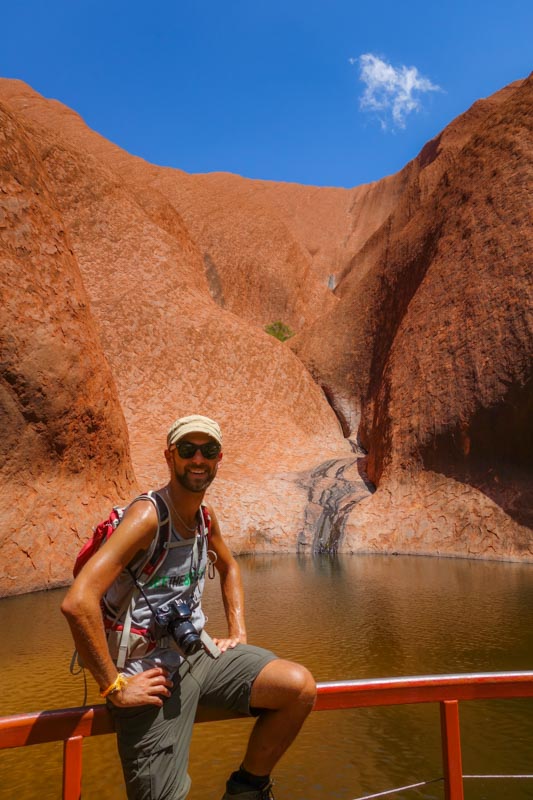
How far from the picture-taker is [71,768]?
2.04 meters

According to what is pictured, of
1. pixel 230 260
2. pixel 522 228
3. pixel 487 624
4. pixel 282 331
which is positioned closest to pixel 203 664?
pixel 487 624

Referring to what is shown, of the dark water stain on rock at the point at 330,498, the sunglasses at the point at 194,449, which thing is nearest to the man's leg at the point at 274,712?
the sunglasses at the point at 194,449

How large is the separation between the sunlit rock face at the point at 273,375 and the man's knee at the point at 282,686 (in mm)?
10375

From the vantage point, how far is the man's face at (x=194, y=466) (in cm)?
245

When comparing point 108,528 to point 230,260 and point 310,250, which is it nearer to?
point 230,260

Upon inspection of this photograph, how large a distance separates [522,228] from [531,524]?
26.5ft

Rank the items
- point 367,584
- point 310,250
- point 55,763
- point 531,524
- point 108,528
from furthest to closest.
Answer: point 310,250 < point 531,524 < point 367,584 < point 55,763 < point 108,528

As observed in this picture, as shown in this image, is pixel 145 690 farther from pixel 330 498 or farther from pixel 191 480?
pixel 330 498

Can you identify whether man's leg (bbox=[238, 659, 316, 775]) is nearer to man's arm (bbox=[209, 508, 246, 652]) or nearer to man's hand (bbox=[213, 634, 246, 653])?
man's hand (bbox=[213, 634, 246, 653])

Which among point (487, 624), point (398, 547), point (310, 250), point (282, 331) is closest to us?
point (487, 624)

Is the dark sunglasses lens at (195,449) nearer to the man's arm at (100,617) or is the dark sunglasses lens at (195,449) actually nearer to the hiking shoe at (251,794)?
the man's arm at (100,617)

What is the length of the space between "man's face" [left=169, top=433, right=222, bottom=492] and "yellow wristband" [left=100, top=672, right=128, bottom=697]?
27.3 inches

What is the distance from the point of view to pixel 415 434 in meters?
17.8

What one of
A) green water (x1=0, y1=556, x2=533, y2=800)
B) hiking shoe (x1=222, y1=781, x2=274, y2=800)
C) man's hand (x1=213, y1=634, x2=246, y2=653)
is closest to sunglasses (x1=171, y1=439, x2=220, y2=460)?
man's hand (x1=213, y1=634, x2=246, y2=653)
